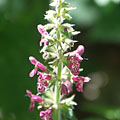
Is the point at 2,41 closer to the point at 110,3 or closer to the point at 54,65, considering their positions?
the point at 110,3

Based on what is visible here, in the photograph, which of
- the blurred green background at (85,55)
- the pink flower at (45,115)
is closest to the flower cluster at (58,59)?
the pink flower at (45,115)

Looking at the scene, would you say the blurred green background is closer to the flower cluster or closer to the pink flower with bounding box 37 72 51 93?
the flower cluster

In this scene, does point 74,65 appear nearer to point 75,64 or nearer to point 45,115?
point 75,64

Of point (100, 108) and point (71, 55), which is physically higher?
point (71, 55)

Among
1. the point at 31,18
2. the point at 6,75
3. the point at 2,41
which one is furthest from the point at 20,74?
the point at 31,18

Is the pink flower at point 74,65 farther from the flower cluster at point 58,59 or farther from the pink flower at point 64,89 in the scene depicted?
the pink flower at point 64,89

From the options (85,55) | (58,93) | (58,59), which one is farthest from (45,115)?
(85,55)

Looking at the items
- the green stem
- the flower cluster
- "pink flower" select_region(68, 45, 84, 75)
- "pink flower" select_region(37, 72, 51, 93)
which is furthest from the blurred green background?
"pink flower" select_region(68, 45, 84, 75)
